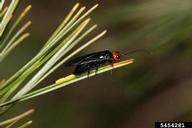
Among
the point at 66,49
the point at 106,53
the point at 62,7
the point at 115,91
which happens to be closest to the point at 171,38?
the point at 106,53

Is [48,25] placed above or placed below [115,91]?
above

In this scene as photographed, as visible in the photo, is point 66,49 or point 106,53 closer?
point 66,49

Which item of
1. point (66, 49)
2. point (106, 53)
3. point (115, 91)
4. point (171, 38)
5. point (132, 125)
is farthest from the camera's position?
point (132, 125)

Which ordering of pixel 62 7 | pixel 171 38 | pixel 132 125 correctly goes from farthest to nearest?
pixel 62 7
pixel 132 125
pixel 171 38

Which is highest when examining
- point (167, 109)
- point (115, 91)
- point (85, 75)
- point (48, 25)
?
point (48, 25)

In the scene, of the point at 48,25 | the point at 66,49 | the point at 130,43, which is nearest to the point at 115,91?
the point at 130,43

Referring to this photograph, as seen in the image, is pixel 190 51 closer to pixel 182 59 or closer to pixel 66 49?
pixel 182 59

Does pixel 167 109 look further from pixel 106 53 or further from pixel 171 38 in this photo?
pixel 106 53
